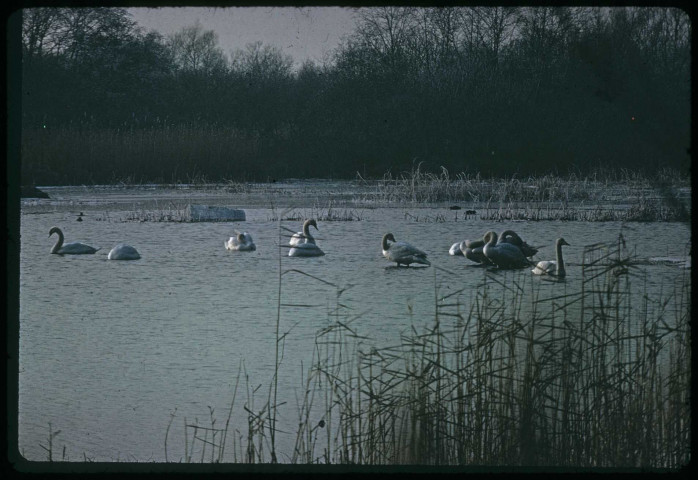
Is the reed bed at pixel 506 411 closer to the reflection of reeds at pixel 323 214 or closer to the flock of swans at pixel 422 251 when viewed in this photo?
the flock of swans at pixel 422 251

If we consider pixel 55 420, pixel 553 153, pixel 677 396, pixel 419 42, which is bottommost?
pixel 55 420

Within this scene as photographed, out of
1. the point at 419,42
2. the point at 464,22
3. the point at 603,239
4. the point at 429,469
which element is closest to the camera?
the point at 429,469

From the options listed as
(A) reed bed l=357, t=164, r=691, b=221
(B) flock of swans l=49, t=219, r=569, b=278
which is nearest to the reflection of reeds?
(A) reed bed l=357, t=164, r=691, b=221

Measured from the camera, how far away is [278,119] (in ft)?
25.3

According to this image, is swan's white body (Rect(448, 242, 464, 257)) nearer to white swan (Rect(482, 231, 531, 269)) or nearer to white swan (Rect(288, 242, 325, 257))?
white swan (Rect(482, 231, 531, 269))

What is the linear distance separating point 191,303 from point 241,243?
5.39 feet

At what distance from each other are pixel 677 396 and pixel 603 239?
358 centimetres

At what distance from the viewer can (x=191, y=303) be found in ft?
15.8

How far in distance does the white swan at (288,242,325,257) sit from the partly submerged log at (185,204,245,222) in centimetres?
163

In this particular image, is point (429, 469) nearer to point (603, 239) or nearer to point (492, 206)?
point (603, 239)

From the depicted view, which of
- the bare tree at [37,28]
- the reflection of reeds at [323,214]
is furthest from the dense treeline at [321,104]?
the reflection of reeds at [323,214]

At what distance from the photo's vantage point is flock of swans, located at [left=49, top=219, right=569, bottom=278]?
203 inches

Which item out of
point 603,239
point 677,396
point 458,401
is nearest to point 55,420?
point 458,401

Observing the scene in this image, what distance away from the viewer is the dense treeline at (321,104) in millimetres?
4930
